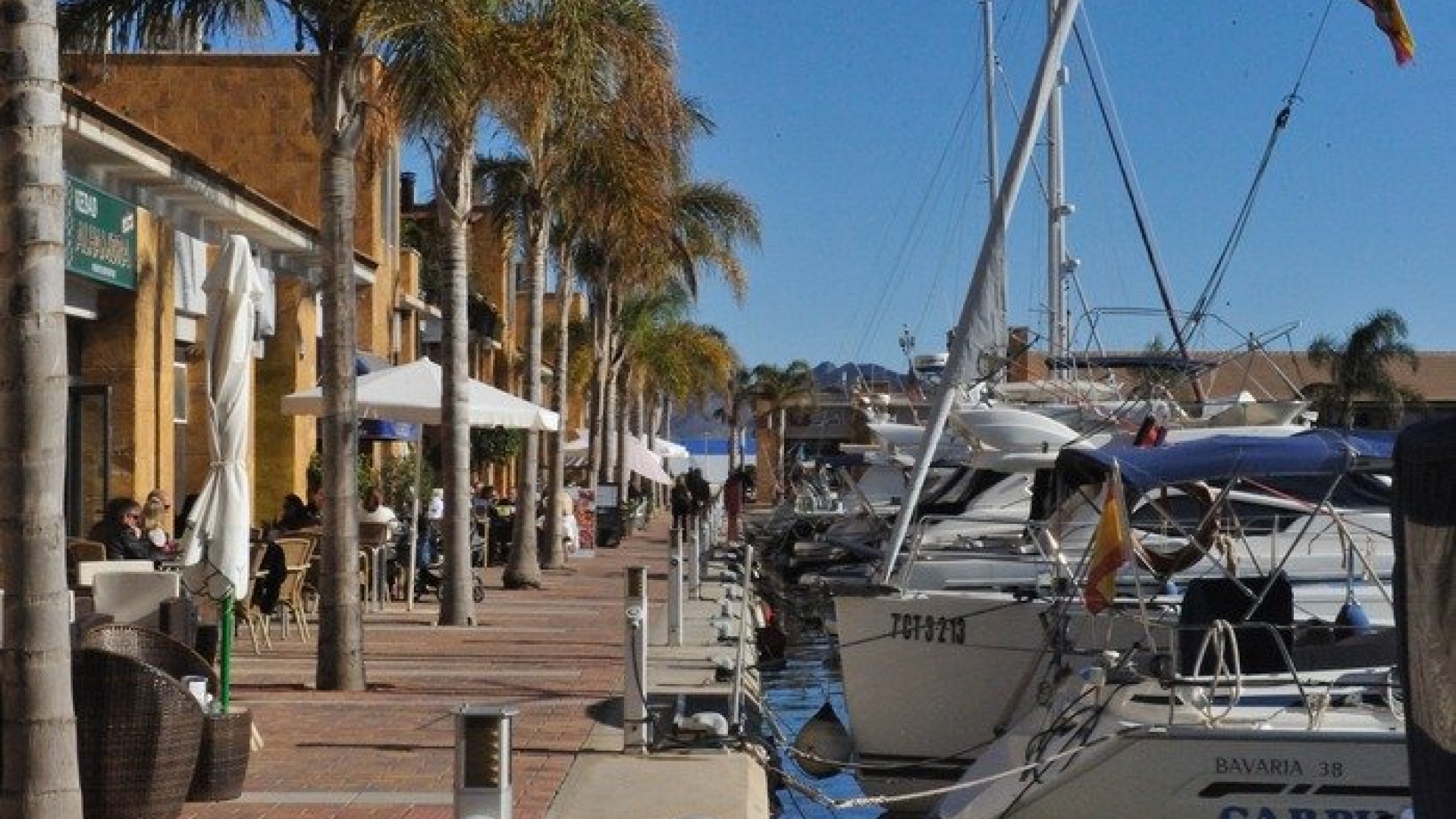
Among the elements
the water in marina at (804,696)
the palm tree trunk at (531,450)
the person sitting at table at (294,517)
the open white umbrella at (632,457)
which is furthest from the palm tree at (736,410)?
the person sitting at table at (294,517)

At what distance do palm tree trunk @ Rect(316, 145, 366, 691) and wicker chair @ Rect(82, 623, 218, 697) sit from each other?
4559mm

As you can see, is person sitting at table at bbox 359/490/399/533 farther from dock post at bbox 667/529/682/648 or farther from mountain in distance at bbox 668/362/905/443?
mountain in distance at bbox 668/362/905/443

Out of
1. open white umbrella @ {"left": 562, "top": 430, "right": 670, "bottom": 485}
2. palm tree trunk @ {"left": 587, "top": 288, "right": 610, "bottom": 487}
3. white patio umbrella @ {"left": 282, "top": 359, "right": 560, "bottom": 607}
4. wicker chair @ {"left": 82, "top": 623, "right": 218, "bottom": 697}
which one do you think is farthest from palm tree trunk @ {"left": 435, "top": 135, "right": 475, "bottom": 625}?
open white umbrella @ {"left": 562, "top": 430, "right": 670, "bottom": 485}

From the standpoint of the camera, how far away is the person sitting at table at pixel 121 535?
64.8 feet

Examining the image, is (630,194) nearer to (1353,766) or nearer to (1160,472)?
(1160,472)

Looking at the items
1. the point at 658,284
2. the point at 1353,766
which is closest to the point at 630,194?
the point at 1353,766

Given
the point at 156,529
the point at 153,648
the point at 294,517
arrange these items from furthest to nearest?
the point at 294,517, the point at 156,529, the point at 153,648

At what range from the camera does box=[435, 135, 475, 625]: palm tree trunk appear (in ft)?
77.9

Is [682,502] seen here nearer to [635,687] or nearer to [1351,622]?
[1351,622]

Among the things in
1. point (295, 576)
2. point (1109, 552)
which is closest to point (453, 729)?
point (1109, 552)

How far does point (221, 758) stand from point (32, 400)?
348 centimetres

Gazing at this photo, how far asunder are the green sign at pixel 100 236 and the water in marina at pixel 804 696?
316 inches

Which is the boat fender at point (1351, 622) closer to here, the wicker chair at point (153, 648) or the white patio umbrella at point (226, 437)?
the wicker chair at point (153, 648)

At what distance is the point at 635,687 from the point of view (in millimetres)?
13812
